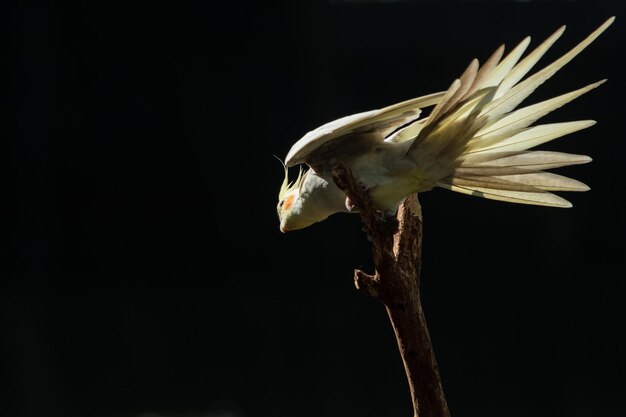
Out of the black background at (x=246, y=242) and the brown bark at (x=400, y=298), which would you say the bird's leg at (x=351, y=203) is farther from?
the black background at (x=246, y=242)

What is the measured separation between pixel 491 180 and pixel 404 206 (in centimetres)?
A: 19

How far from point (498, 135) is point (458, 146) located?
0.24 ft

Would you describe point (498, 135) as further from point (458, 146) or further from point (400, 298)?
point (400, 298)

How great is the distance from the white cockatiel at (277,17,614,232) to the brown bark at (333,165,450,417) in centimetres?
6

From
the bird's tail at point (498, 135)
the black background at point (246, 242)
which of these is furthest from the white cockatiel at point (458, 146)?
the black background at point (246, 242)

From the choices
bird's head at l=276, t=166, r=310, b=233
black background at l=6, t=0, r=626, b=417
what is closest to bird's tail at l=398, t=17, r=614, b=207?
bird's head at l=276, t=166, r=310, b=233

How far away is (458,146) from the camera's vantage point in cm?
153

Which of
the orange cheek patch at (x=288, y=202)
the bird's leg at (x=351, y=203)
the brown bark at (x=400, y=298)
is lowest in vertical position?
the brown bark at (x=400, y=298)

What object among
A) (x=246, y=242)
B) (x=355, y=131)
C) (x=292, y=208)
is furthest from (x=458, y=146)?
(x=246, y=242)

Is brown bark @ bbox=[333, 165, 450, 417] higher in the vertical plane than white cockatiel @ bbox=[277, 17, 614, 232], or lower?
lower

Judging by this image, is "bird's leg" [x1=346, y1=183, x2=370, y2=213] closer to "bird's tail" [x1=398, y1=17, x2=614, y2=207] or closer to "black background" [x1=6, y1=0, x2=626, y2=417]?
"bird's tail" [x1=398, y1=17, x2=614, y2=207]

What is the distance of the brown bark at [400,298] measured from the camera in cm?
152

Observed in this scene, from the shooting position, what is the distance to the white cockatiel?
1443 mm

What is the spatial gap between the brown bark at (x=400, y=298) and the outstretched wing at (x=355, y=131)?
0.23 ft
